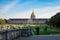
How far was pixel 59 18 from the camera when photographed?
296 feet

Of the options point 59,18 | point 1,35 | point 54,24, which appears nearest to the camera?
point 1,35

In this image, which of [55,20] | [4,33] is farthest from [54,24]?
[4,33]

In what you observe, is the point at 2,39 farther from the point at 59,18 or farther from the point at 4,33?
the point at 59,18

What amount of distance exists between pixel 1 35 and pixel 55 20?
277ft

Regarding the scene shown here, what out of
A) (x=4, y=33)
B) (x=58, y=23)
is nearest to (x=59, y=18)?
(x=58, y=23)

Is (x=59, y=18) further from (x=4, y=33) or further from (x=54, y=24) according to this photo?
(x=4, y=33)

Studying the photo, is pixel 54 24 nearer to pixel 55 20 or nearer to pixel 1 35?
pixel 55 20

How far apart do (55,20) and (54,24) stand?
3.17 meters

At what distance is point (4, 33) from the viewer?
12.3 metres

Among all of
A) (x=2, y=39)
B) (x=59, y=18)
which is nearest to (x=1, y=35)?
(x=2, y=39)

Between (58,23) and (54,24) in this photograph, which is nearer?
(58,23)

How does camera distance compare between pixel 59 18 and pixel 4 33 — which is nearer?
pixel 4 33

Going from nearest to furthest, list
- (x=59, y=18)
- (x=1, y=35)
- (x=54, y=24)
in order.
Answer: (x=1, y=35) → (x=59, y=18) → (x=54, y=24)

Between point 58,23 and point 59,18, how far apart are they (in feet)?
8.78
